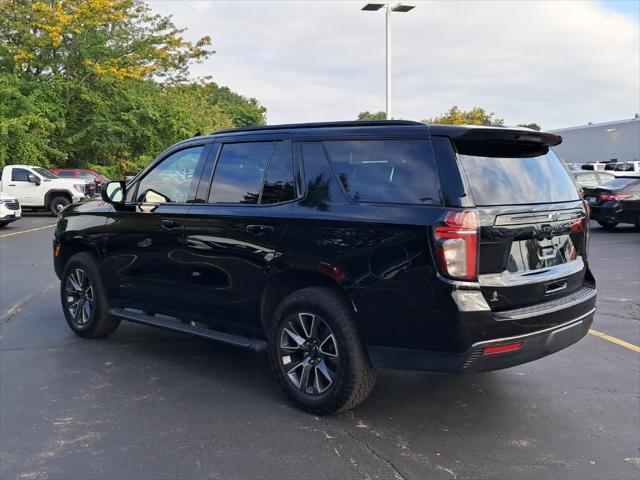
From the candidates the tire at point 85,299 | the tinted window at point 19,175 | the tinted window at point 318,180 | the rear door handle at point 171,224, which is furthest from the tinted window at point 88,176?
the tinted window at point 318,180

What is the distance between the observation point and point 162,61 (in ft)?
112

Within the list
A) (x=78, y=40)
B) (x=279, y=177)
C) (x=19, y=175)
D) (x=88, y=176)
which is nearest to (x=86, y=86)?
(x=78, y=40)

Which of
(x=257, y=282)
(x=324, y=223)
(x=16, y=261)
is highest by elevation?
(x=324, y=223)

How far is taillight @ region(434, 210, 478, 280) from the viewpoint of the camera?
360cm

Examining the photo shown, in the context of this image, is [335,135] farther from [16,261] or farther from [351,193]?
[16,261]

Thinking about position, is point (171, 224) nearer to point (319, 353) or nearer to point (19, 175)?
point (319, 353)

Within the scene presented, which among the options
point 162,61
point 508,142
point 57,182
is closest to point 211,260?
point 508,142

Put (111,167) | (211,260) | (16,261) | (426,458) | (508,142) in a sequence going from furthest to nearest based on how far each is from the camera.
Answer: (111,167)
(16,261)
(211,260)
(508,142)
(426,458)

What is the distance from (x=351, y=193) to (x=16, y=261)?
30.7ft

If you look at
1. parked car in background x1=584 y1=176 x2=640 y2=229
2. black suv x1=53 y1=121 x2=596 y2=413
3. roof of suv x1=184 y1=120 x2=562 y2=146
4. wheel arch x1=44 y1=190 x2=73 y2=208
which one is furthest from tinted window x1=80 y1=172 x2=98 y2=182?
roof of suv x1=184 y1=120 x2=562 y2=146

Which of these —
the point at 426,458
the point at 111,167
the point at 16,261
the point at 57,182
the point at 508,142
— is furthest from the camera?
Result: the point at 111,167

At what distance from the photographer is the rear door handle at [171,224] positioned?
514 cm

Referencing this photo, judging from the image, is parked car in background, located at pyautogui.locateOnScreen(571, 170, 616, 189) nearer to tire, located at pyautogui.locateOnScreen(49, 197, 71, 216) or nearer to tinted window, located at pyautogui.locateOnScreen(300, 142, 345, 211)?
tinted window, located at pyautogui.locateOnScreen(300, 142, 345, 211)

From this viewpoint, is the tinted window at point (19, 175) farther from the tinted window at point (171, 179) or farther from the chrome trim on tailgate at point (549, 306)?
the chrome trim on tailgate at point (549, 306)
